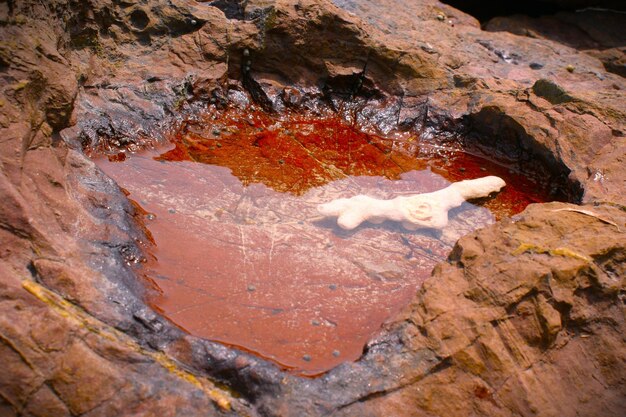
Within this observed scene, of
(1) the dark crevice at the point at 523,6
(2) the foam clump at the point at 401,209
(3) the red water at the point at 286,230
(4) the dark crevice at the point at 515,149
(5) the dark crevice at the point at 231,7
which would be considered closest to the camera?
(3) the red water at the point at 286,230

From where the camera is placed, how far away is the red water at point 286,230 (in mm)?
3002

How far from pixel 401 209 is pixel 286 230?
0.79m

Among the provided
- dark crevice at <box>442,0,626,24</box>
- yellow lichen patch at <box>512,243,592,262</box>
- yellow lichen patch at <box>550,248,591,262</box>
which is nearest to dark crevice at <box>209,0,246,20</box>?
yellow lichen patch at <box>512,243,592,262</box>

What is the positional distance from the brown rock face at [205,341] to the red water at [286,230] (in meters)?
0.24

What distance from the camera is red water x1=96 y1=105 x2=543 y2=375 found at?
3.00 meters

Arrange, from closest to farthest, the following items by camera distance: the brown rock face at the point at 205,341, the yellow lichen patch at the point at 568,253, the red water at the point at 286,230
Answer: the brown rock face at the point at 205,341 < the yellow lichen patch at the point at 568,253 < the red water at the point at 286,230

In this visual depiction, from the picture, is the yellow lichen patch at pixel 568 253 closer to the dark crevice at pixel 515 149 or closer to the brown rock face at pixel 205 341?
the brown rock face at pixel 205 341

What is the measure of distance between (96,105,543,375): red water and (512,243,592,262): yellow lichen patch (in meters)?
0.69

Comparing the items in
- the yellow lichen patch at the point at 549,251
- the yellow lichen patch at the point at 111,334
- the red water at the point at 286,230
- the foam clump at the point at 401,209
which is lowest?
the red water at the point at 286,230

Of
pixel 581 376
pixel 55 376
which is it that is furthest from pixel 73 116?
pixel 581 376

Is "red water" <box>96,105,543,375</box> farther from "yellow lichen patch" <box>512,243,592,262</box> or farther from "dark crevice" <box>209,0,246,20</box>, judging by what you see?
"dark crevice" <box>209,0,246,20</box>

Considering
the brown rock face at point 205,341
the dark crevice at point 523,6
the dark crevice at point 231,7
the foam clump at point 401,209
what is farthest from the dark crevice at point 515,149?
the dark crevice at point 523,6

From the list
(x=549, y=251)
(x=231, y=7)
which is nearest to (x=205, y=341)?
(x=549, y=251)

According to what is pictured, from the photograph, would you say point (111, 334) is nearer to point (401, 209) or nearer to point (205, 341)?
point (205, 341)
